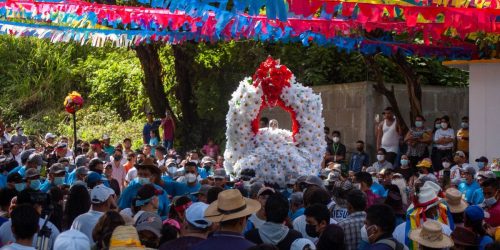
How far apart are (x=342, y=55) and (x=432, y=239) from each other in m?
16.2

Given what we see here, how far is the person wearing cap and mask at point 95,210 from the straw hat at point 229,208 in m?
1.80

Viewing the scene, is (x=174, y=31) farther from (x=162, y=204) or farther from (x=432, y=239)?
(x=432, y=239)

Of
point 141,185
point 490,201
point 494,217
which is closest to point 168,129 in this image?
point 141,185

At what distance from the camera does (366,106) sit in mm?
19688

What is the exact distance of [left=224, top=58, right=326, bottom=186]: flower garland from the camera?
14.3m

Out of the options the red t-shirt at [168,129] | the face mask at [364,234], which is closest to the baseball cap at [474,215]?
the face mask at [364,234]

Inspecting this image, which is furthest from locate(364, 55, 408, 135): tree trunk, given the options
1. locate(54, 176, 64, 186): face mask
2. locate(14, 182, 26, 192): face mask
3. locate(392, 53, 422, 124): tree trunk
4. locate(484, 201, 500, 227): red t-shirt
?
locate(14, 182, 26, 192): face mask

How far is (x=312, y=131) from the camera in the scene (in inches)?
591

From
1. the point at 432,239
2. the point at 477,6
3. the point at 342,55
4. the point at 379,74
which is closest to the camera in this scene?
the point at 432,239

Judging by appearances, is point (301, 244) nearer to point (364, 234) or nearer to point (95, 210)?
point (364, 234)

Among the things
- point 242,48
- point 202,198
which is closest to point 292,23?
point 202,198

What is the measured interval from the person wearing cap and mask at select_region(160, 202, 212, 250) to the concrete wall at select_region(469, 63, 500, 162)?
1062 cm

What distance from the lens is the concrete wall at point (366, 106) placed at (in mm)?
19703

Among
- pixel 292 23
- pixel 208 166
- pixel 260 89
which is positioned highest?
pixel 292 23
